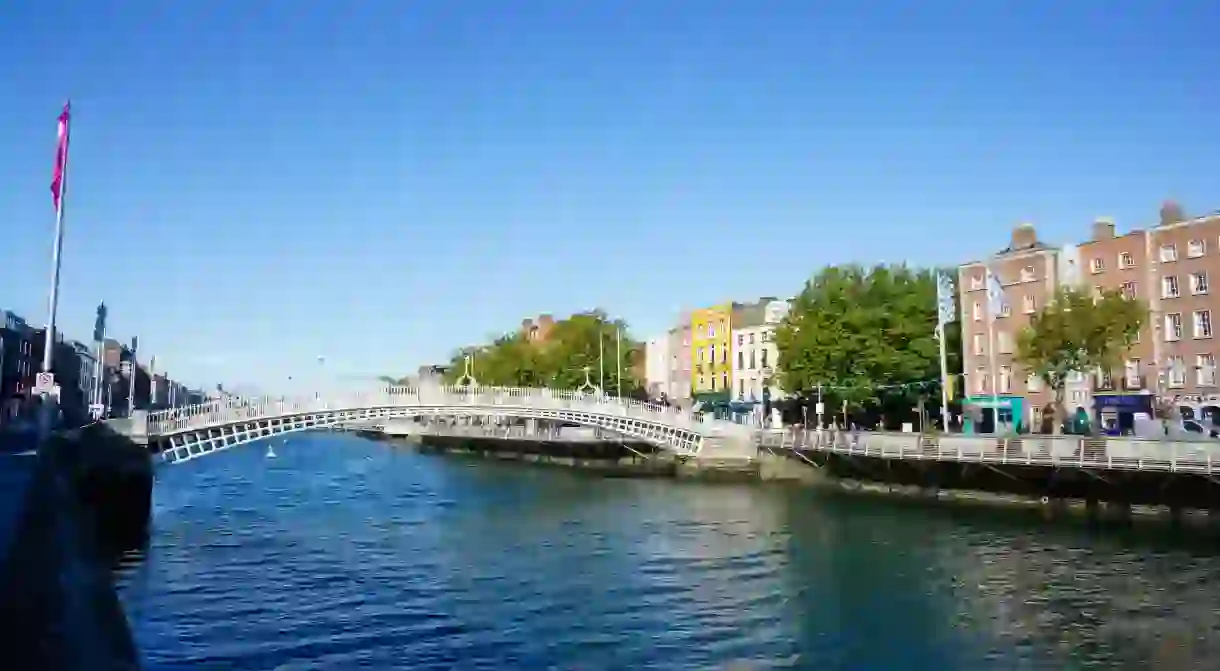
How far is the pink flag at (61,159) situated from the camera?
22562 millimetres

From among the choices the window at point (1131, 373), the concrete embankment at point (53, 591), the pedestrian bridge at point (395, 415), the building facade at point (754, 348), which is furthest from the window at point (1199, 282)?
the concrete embankment at point (53, 591)

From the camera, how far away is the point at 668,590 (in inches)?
888

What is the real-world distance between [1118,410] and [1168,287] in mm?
5697

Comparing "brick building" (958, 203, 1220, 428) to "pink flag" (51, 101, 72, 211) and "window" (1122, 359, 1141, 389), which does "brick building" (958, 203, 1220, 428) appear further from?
"pink flag" (51, 101, 72, 211)

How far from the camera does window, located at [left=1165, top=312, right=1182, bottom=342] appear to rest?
45.7 meters

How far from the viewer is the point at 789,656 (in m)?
16.7

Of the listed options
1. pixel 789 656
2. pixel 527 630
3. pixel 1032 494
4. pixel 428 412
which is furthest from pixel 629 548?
pixel 428 412

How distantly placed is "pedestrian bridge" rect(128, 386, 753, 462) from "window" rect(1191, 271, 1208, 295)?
20926 mm

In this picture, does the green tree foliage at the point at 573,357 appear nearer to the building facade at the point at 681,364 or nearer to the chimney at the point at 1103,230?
the building facade at the point at 681,364

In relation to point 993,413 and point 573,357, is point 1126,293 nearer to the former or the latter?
point 993,413

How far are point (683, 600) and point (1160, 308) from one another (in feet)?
112

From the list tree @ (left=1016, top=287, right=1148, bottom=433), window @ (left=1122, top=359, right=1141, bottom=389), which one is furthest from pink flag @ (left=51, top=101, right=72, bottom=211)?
window @ (left=1122, top=359, right=1141, bottom=389)

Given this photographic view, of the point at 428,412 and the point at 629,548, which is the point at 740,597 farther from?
the point at 428,412

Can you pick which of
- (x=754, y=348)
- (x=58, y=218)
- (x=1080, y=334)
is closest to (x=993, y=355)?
(x=1080, y=334)
